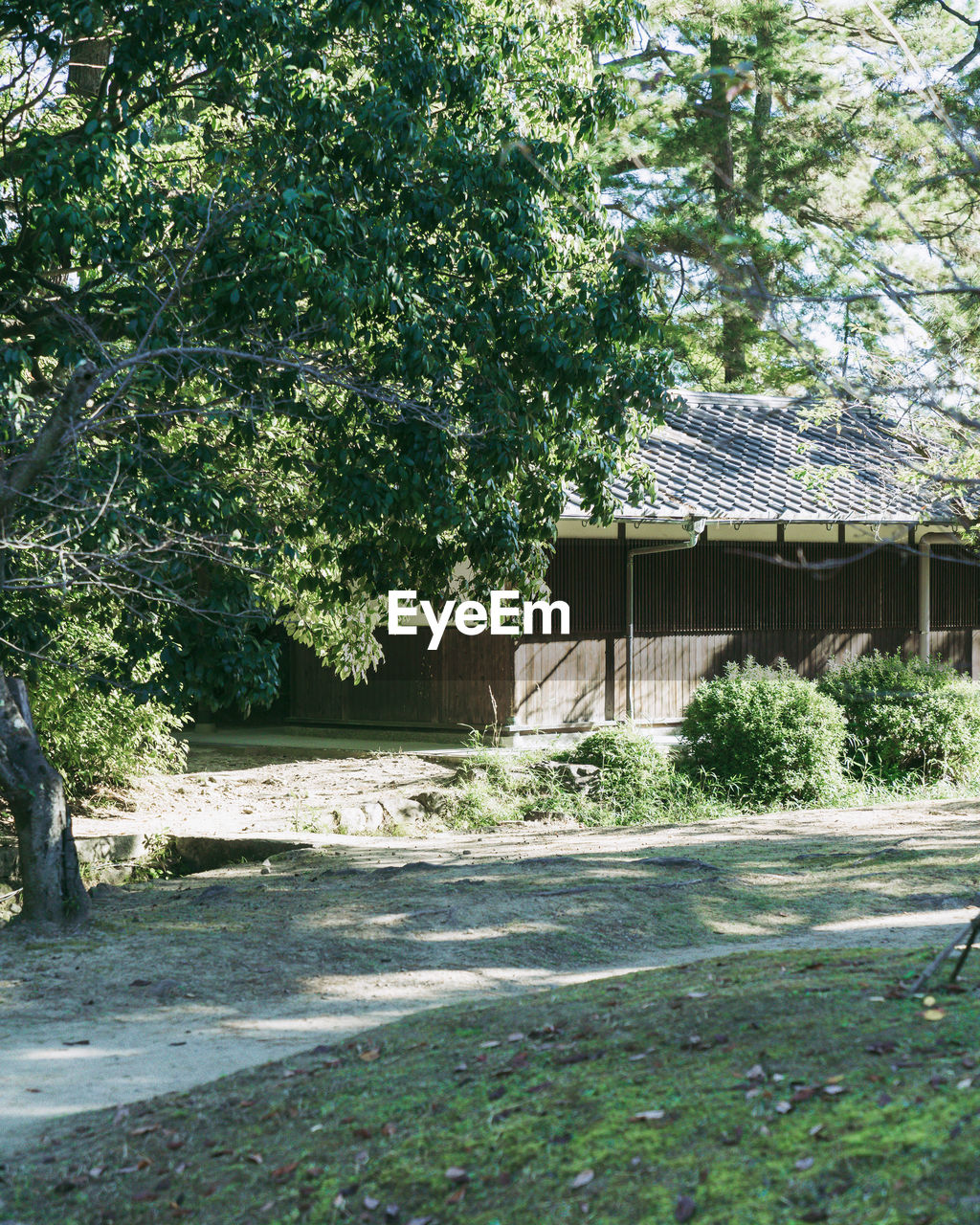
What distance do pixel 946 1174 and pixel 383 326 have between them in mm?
6141

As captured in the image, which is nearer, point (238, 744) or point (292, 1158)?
point (292, 1158)

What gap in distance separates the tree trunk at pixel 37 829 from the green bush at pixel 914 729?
9.14 meters

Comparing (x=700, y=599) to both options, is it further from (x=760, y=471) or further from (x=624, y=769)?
(x=624, y=769)

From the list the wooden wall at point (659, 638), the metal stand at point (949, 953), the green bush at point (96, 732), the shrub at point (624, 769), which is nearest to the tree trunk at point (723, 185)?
the wooden wall at point (659, 638)

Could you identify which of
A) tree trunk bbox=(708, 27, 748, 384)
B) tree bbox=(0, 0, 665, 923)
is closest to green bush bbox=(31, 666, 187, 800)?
tree bbox=(0, 0, 665, 923)

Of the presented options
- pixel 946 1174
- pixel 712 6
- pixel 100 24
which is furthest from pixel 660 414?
pixel 712 6

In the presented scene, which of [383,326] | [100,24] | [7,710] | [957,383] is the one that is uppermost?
[100,24]

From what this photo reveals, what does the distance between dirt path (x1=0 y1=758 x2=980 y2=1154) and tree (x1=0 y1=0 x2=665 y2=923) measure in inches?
48.3

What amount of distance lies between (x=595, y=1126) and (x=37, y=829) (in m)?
5.17

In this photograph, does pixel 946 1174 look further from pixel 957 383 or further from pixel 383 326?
pixel 383 326

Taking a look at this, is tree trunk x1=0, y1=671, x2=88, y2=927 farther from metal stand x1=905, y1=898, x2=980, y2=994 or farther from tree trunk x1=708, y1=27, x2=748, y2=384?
tree trunk x1=708, y1=27, x2=748, y2=384

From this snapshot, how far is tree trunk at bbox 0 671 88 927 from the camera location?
7627 mm

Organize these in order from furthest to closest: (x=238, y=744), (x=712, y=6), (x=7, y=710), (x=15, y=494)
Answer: (x=238, y=744) → (x=712, y=6) → (x=7, y=710) → (x=15, y=494)

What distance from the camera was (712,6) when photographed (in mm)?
14773
